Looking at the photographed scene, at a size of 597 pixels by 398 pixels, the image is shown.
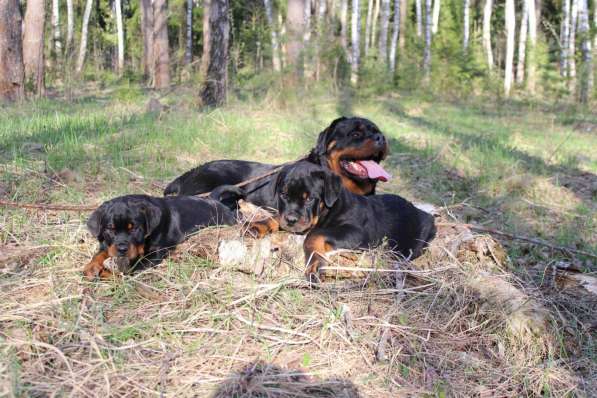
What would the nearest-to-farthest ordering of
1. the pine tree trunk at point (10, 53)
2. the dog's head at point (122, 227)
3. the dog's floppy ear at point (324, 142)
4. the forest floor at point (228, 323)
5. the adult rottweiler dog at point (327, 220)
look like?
the forest floor at point (228, 323)
the dog's head at point (122, 227)
the adult rottweiler dog at point (327, 220)
the dog's floppy ear at point (324, 142)
the pine tree trunk at point (10, 53)

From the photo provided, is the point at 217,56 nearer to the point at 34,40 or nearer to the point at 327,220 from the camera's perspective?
the point at 34,40

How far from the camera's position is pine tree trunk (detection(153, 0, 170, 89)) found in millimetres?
17688

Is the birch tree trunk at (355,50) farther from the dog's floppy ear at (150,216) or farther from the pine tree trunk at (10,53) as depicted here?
the dog's floppy ear at (150,216)

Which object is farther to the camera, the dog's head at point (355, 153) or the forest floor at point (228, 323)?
the dog's head at point (355, 153)

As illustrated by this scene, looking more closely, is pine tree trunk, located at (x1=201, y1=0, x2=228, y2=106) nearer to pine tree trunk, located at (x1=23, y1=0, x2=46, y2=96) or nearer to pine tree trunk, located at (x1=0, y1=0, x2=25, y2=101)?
pine tree trunk, located at (x1=0, y1=0, x2=25, y2=101)

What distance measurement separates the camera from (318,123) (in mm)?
11078

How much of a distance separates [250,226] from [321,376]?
1631mm

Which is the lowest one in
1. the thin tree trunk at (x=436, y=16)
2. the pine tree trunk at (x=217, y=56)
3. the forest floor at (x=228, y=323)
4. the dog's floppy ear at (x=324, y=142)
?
the forest floor at (x=228, y=323)

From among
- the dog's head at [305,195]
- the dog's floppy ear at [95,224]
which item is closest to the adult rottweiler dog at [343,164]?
the dog's head at [305,195]

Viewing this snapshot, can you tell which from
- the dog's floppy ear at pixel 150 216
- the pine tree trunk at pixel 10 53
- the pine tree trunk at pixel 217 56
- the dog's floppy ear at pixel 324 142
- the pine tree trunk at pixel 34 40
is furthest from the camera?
the pine tree trunk at pixel 34 40

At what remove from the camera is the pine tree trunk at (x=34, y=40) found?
13.1 meters

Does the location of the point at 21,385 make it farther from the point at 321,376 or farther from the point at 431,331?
the point at 431,331

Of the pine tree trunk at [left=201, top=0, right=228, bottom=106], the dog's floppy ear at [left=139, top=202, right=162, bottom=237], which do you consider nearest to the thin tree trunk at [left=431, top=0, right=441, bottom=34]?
the pine tree trunk at [left=201, top=0, right=228, bottom=106]

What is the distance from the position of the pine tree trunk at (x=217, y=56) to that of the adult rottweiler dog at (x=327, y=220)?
725cm
